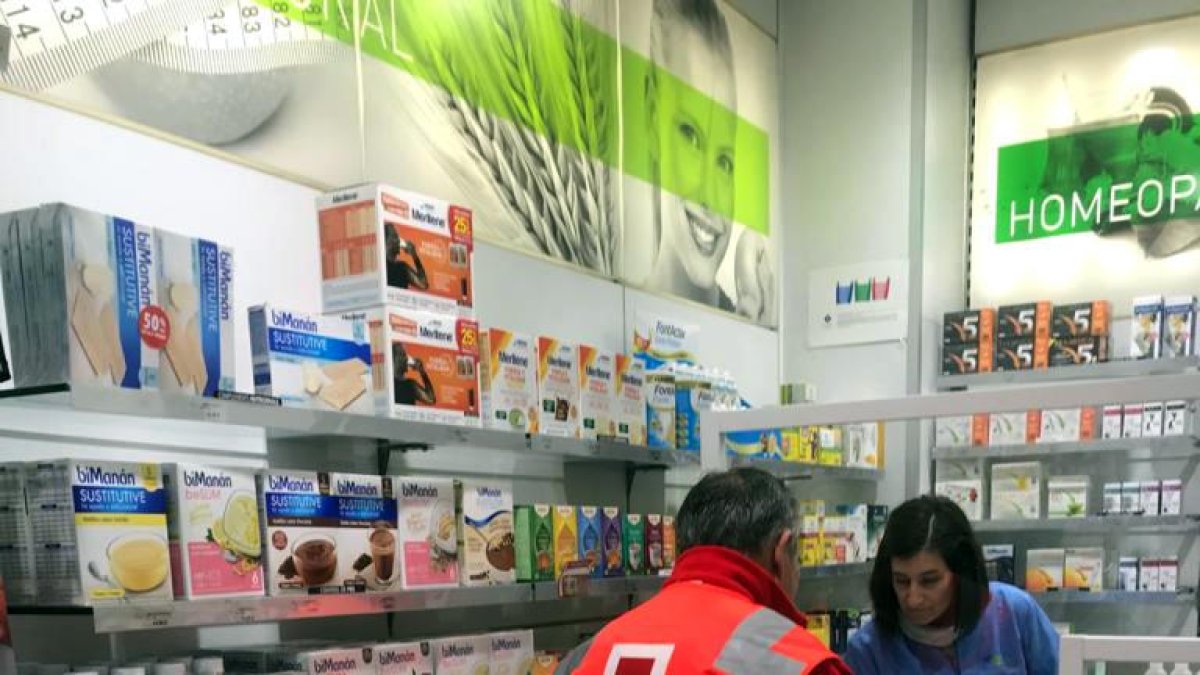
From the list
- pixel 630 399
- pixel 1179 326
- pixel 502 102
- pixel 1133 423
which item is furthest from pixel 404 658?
pixel 1179 326

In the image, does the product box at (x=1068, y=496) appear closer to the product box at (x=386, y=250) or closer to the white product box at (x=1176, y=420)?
the white product box at (x=1176, y=420)

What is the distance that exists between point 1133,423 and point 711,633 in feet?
12.3

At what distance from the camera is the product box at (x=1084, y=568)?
4883 mm

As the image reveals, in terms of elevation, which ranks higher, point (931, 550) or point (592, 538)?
point (931, 550)

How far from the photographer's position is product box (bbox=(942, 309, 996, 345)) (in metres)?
5.71

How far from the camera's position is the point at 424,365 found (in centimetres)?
297

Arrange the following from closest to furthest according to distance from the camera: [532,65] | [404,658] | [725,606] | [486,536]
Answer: [725,606] → [404,658] → [486,536] → [532,65]

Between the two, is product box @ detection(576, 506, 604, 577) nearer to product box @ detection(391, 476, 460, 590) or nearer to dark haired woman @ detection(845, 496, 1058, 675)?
product box @ detection(391, 476, 460, 590)

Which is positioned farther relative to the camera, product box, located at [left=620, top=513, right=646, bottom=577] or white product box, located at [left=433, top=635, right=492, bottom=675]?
product box, located at [left=620, top=513, right=646, bottom=577]

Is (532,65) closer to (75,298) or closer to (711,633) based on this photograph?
(75,298)

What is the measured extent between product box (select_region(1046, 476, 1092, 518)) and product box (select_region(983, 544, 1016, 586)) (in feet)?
2.45

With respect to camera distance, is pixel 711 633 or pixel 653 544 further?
pixel 653 544

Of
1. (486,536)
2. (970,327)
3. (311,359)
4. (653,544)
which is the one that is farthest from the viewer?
(970,327)

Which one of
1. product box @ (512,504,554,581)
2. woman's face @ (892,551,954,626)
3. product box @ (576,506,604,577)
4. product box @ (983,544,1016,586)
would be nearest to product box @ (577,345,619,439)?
product box @ (576,506,604,577)
